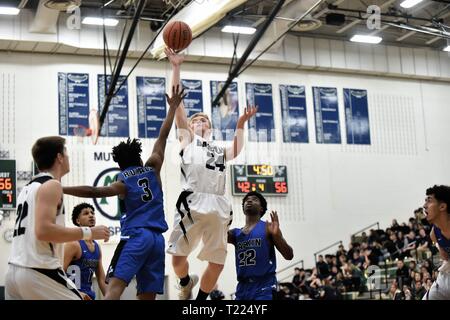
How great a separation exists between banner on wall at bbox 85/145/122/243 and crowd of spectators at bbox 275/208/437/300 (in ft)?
15.5

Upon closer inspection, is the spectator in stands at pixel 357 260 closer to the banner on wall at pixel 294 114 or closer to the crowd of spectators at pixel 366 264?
the crowd of spectators at pixel 366 264

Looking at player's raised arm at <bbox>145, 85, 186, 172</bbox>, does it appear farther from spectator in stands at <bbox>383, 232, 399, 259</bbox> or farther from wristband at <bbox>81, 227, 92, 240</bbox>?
spectator in stands at <bbox>383, 232, 399, 259</bbox>

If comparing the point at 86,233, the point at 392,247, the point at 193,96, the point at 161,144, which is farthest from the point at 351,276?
the point at 86,233

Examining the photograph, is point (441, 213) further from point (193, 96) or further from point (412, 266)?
point (193, 96)

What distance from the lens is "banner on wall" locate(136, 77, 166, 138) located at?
20.6m

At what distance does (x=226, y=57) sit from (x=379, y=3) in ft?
15.2

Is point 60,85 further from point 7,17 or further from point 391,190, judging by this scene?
point 391,190

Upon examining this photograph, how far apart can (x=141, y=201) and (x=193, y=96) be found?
1480 centimetres

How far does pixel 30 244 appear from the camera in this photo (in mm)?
5129

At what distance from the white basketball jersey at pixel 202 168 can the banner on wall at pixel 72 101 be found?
470 inches

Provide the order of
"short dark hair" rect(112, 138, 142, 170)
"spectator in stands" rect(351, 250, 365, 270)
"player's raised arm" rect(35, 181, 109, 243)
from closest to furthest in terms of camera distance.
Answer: "player's raised arm" rect(35, 181, 109, 243) < "short dark hair" rect(112, 138, 142, 170) < "spectator in stands" rect(351, 250, 365, 270)

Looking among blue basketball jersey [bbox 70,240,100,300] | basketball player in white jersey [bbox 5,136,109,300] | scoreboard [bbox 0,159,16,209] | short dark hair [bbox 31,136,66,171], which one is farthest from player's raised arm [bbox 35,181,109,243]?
scoreboard [bbox 0,159,16,209]

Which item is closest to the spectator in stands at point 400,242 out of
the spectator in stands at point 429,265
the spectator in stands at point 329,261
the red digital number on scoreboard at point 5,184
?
the spectator in stands at point 329,261
